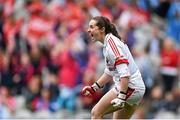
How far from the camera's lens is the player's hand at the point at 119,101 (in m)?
7.69

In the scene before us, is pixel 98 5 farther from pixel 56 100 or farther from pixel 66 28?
pixel 56 100

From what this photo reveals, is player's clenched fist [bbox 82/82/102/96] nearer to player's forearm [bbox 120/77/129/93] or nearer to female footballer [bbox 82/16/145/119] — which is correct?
female footballer [bbox 82/16/145/119]

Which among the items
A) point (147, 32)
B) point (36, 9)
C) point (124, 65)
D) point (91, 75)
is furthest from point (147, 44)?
point (124, 65)

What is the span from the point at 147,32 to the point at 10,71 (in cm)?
292

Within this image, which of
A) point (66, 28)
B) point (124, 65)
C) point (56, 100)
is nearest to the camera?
point (124, 65)

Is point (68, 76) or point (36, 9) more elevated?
point (36, 9)

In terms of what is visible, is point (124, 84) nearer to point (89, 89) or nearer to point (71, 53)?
point (89, 89)

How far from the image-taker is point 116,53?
310 inches

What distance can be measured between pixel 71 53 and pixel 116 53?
21.0 ft

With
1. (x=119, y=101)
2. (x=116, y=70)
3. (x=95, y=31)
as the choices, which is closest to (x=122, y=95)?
(x=119, y=101)

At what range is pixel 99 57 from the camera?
1416cm

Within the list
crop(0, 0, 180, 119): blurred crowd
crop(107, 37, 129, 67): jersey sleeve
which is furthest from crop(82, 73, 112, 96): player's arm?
crop(0, 0, 180, 119): blurred crowd

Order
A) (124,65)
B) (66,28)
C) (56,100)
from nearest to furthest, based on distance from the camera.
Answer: (124,65) → (56,100) → (66,28)

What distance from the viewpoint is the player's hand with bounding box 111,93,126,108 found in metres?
7.69
